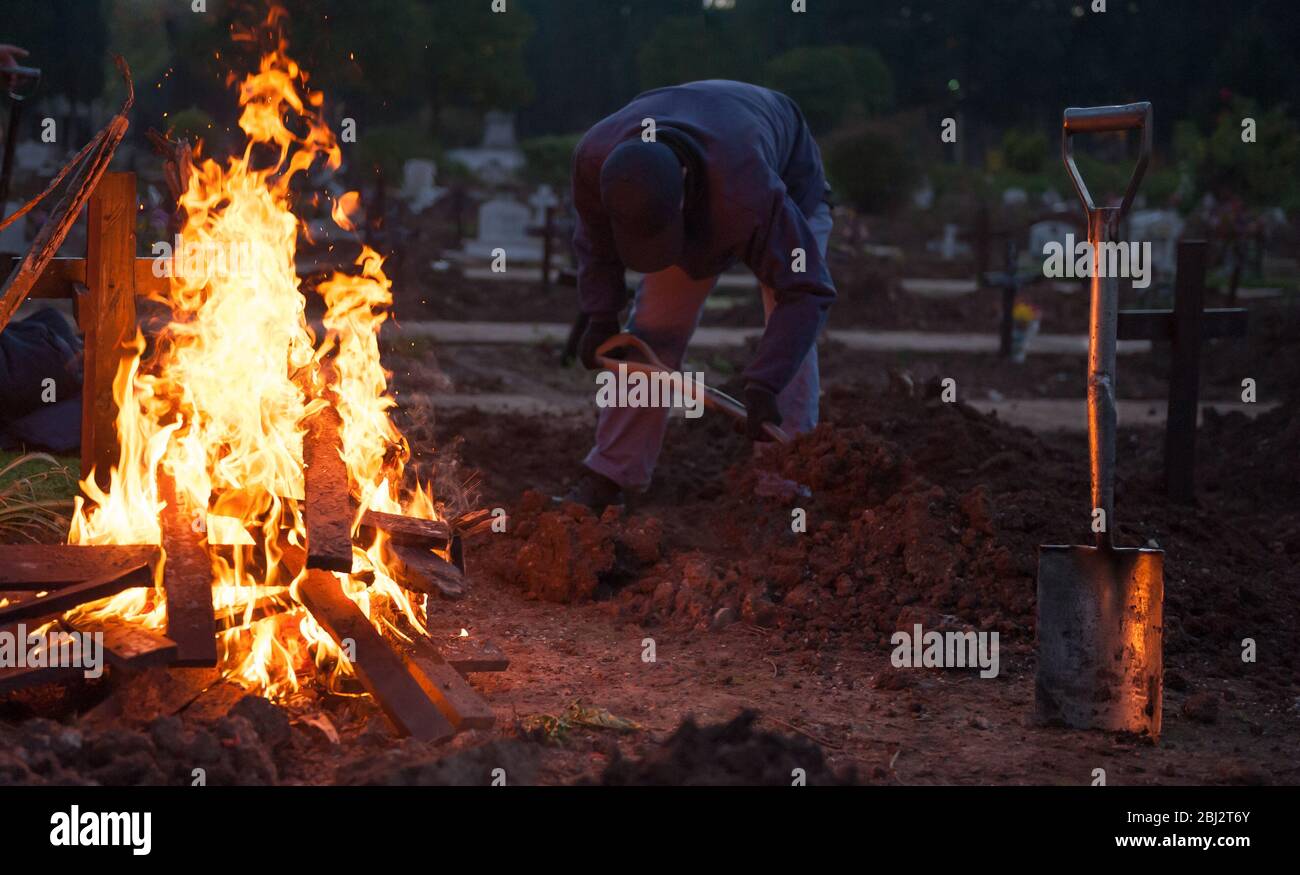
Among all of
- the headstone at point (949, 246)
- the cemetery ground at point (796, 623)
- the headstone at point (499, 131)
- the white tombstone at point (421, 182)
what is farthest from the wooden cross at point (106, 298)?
the headstone at point (499, 131)

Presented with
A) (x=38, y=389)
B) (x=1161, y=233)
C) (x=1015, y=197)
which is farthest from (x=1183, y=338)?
(x=1015, y=197)

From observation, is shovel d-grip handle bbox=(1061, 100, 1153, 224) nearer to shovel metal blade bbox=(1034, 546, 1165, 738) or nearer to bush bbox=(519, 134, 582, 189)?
shovel metal blade bbox=(1034, 546, 1165, 738)

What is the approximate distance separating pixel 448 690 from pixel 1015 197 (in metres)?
26.9

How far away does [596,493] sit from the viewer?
588 centimetres

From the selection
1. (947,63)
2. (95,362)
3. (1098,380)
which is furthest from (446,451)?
(947,63)

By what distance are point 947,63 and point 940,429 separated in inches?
1442

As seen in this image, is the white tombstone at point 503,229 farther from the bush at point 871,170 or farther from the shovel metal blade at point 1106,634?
the shovel metal blade at point 1106,634

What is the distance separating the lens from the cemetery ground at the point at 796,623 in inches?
127

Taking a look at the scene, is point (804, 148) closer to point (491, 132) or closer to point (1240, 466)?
point (1240, 466)

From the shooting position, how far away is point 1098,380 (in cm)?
377

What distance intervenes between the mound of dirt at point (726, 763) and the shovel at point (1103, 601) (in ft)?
3.53

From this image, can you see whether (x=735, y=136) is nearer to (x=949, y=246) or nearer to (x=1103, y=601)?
(x=1103, y=601)

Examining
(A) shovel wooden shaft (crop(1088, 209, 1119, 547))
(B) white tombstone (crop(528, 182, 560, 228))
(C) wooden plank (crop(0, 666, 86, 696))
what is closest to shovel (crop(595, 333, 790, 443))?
(A) shovel wooden shaft (crop(1088, 209, 1119, 547))

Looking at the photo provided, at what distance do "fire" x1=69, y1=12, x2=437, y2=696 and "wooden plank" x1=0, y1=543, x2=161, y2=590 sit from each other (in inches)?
4.3
